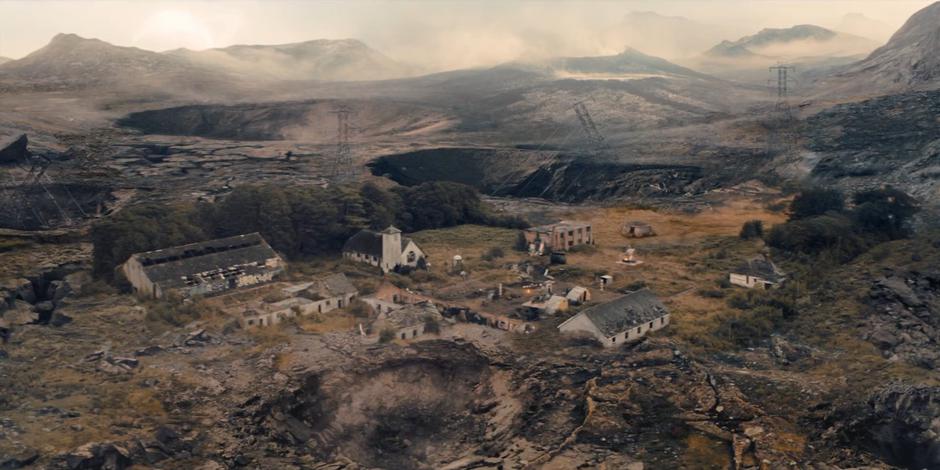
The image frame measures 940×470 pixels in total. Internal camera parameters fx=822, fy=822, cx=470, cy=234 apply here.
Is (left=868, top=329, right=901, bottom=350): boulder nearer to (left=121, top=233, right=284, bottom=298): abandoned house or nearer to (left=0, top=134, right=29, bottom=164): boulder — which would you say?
(left=121, top=233, right=284, bottom=298): abandoned house

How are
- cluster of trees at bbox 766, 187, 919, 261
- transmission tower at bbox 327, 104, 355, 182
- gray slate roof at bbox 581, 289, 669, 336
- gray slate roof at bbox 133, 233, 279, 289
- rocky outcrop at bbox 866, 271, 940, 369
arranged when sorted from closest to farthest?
rocky outcrop at bbox 866, 271, 940, 369, gray slate roof at bbox 581, 289, 669, 336, gray slate roof at bbox 133, 233, 279, 289, cluster of trees at bbox 766, 187, 919, 261, transmission tower at bbox 327, 104, 355, 182

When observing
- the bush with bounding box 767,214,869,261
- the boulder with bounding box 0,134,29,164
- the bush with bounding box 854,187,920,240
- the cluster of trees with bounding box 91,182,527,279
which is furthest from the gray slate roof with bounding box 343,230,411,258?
the boulder with bounding box 0,134,29,164

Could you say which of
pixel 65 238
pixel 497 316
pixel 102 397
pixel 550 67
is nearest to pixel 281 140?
pixel 65 238

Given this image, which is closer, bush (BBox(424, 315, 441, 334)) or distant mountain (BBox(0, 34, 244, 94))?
bush (BBox(424, 315, 441, 334))

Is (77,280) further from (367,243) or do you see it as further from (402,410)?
(402,410)

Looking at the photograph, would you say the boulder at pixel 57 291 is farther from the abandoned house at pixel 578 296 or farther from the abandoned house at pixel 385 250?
the abandoned house at pixel 578 296

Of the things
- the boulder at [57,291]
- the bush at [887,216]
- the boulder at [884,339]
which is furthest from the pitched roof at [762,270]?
the boulder at [57,291]

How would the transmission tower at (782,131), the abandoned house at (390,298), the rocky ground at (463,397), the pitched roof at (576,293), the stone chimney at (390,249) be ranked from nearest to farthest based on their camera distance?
the rocky ground at (463,397)
the abandoned house at (390,298)
the pitched roof at (576,293)
the stone chimney at (390,249)
the transmission tower at (782,131)
